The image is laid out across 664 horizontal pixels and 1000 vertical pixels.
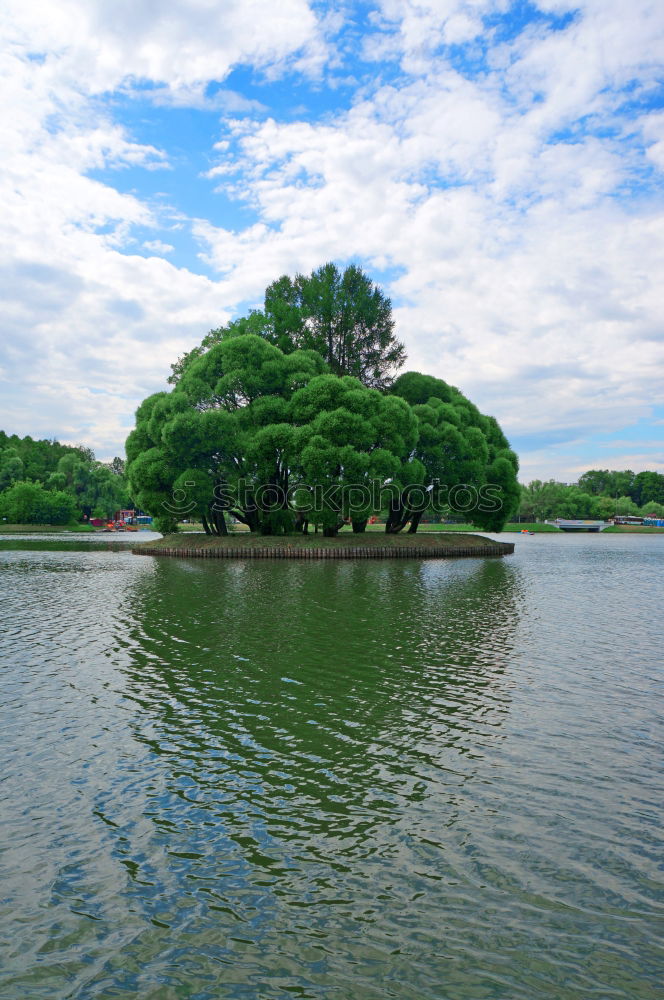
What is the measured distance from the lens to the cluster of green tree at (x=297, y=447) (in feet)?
183

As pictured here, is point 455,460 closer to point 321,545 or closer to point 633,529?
point 321,545

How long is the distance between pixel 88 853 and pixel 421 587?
27.8 metres

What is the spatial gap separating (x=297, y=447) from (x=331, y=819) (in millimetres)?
48832

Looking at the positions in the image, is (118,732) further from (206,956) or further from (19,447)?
(19,447)

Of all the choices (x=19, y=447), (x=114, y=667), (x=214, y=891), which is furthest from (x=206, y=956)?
(x=19, y=447)

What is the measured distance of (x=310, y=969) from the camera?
5.24 meters

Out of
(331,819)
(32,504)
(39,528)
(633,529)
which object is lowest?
(331,819)

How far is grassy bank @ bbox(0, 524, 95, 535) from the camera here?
114 m

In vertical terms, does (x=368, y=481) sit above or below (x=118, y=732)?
above

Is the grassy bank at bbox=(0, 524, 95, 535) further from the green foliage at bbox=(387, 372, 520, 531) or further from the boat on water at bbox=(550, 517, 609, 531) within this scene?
the boat on water at bbox=(550, 517, 609, 531)

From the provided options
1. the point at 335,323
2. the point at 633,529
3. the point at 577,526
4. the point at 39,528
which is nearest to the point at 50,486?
the point at 39,528

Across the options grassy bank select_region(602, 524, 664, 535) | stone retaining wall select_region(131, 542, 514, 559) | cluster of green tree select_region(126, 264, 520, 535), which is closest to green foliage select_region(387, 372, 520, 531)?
cluster of green tree select_region(126, 264, 520, 535)

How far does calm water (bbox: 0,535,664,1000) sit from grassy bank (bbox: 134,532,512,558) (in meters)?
38.9

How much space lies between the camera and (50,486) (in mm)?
137000
